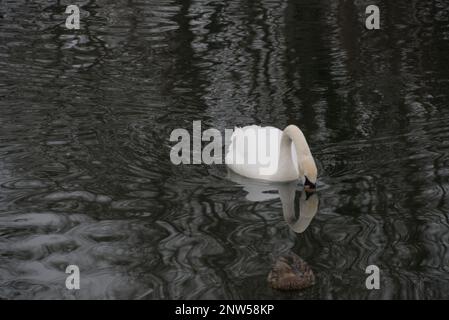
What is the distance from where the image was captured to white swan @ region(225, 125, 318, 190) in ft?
27.3

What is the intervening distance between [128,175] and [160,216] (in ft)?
3.02

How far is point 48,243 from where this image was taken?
7.07 metres

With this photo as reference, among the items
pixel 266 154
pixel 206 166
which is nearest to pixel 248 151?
pixel 266 154

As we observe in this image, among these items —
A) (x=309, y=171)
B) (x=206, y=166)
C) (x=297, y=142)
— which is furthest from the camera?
(x=206, y=166)

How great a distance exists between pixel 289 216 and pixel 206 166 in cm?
142

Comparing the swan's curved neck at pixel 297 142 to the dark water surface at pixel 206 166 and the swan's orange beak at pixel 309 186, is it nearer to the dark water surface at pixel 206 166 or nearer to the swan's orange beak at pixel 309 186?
the swan's orange beak at pixel 309 186

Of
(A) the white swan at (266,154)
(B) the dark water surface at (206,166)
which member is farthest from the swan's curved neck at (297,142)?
(B) the dark water surface at (206,166)

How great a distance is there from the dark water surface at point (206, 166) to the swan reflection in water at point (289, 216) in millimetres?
75

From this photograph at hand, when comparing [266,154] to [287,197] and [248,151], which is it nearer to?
[248,151]

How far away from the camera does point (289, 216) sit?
24.9 ft

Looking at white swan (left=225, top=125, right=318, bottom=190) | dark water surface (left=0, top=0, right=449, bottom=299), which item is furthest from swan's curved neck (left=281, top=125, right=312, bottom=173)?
dark water surface (left=0, top=0, right=449, bottom=299)

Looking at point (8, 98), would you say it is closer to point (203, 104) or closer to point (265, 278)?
point (203, 104)

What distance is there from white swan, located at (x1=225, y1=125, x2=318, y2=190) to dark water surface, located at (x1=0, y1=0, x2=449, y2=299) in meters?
0.23

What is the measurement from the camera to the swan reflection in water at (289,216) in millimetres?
6223
